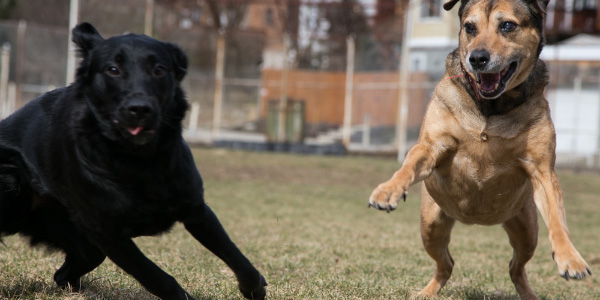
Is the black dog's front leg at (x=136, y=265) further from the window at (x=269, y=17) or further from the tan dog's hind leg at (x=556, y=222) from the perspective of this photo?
the window at (x=269, y=17)

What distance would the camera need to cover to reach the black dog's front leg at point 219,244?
136 inches

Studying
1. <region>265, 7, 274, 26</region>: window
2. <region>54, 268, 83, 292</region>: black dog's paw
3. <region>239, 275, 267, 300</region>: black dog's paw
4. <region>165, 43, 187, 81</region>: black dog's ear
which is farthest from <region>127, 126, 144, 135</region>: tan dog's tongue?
<region>265, 7, 274, 26</region>: window

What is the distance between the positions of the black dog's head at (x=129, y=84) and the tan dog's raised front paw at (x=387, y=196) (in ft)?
3.80

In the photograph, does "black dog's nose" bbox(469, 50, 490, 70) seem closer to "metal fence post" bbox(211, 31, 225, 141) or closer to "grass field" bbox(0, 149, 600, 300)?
"grass field" bbox(0, 149, 600, 300)

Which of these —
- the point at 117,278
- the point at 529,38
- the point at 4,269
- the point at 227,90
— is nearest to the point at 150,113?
the point at 117,278

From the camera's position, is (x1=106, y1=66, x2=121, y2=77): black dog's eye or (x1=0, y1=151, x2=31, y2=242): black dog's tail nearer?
(x1=106, y1=66, x2=121, y2=77): black dog's eye

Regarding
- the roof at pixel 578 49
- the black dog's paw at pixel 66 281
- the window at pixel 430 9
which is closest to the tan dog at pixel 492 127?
the black dog's paw at pixel 66 281

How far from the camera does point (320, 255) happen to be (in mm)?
6422

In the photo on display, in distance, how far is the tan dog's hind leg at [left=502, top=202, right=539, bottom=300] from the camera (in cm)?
483

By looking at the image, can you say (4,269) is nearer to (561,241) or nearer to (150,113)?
(150,113)

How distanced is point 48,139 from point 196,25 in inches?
820

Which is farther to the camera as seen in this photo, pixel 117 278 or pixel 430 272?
pixel 430 272

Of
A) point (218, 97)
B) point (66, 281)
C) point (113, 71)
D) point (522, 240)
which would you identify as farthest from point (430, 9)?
point (113, 71)

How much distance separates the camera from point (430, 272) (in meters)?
6.06
